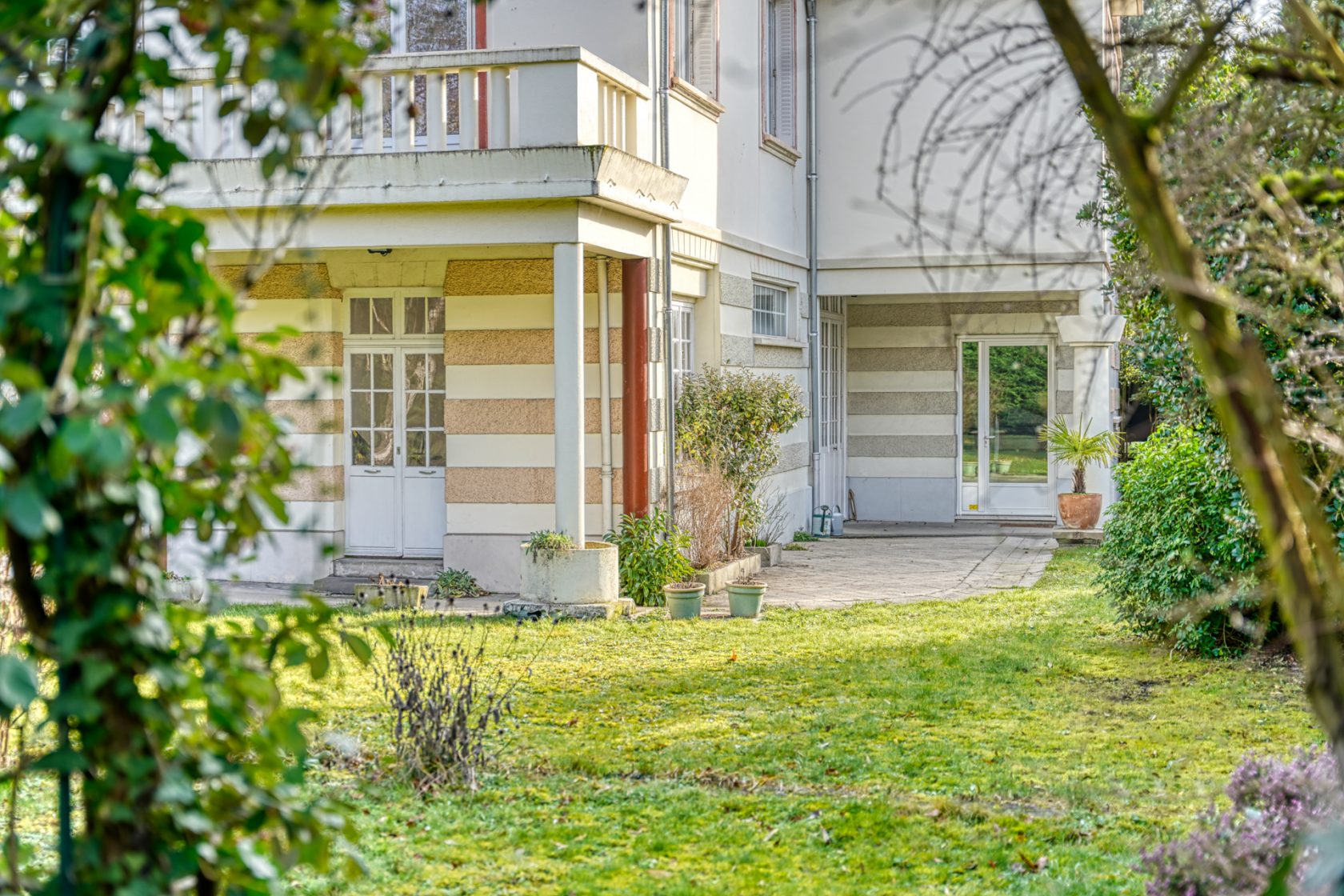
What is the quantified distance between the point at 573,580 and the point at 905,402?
32.3 feet

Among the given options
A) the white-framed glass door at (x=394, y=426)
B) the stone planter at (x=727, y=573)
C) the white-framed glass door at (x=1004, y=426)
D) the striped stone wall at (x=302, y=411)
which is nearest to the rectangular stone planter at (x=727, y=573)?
the stone planter at (x=727, y=573)

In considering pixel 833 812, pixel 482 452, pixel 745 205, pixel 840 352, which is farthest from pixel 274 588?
pixel 840 352

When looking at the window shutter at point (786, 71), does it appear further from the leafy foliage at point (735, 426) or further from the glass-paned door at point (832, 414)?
the leafy foliage at point (735, 426)

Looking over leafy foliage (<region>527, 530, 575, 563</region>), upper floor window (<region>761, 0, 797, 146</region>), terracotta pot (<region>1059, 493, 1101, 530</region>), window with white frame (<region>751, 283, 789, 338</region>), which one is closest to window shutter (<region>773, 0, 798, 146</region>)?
upper floor window (<region>761, 0, 797, 146</region>)

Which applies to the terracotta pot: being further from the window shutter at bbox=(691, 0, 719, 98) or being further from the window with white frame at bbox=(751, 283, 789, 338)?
the window shutter at bbox=(691, 0, 719, 98)

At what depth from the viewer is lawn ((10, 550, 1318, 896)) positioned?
5.43 m

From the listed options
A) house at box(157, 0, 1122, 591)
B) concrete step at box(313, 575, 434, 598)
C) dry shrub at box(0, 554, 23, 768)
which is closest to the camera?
dry shrub at box(0, 554, 23, 768)

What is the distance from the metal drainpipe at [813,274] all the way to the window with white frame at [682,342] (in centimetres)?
358

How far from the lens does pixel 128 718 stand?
2016mm

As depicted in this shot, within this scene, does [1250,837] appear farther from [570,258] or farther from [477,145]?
[477,145]

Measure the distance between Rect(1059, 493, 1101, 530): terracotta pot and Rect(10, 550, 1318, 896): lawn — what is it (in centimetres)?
693

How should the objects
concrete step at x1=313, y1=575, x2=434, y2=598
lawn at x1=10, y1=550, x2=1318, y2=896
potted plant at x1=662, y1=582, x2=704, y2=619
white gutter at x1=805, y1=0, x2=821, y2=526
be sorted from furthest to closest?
white gutter at x1=805, y1=0, x2=821, y2=526
concrete step at x1=313, y1=575, x2=434, y2=598
potted plant at x1=662, y1=582, x2=704, y2=619
lawn at x1=10, y1=550, x2=1318, y2=896

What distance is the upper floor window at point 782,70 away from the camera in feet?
57.2

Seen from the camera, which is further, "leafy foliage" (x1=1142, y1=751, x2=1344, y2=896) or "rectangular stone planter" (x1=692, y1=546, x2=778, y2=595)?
"rectangular stone planter" (x1=692, y1=546, x2=778, y2=595)
